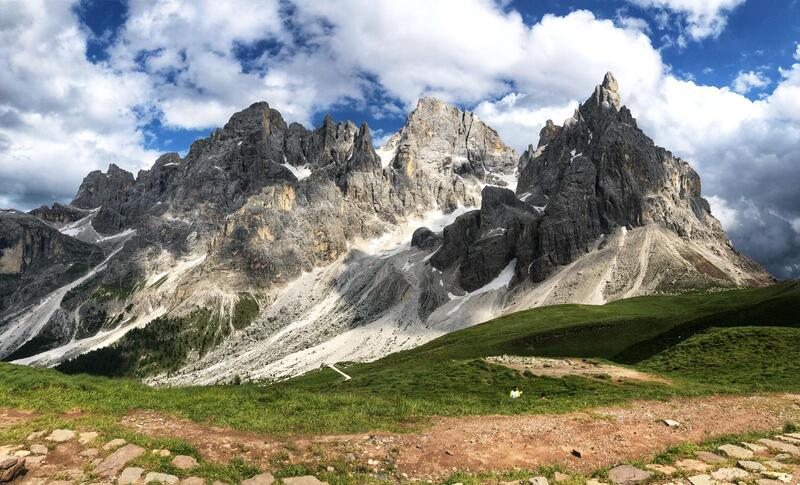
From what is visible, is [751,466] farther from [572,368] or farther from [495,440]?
[572,368]

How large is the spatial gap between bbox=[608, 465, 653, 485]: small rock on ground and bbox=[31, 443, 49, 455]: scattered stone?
19574 millimetres

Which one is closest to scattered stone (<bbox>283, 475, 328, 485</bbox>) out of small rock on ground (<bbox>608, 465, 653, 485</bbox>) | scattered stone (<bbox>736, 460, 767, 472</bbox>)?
small rock on ground (<bbox>608, 465, 653, 485</bbox>)

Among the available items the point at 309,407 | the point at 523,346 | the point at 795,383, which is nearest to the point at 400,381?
the point at 309,407

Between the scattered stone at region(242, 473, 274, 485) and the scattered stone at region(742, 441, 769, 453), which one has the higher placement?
the scattered stone at region(242, 473, 274, 485)

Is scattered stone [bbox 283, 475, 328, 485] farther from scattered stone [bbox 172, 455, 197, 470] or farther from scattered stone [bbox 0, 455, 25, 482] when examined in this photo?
scattered stone [bbox 0, 455, 25, 482]

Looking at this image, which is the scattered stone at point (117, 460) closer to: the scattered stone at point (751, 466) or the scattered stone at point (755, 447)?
the scattered stone at point (751, 466)

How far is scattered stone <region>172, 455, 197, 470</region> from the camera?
16266 mm

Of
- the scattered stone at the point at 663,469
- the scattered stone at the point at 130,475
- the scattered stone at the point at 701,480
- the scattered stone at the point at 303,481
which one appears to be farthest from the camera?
the scattered stone at the point at 663,469

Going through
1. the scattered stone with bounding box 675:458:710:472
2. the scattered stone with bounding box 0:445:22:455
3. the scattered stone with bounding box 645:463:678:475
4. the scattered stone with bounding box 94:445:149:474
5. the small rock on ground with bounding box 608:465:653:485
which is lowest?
the small rock on ground with bounding box 608:465:653:485

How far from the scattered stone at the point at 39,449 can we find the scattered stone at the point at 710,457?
23.6m

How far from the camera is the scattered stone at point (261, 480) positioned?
1576cm

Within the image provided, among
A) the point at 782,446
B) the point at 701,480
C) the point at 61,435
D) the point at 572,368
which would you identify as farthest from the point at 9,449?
the point at 572,368

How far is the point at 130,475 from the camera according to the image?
15391 millimetres

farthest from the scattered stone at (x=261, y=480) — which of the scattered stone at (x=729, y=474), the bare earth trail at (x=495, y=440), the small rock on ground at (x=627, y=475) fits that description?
the scattered stone at (x=729, y=474)
